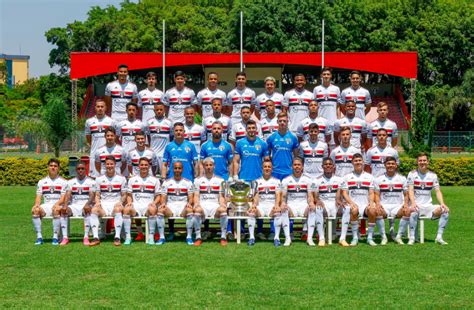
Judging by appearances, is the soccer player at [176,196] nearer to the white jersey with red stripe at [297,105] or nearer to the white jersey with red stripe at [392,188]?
the white jersey with red stripe at [297,105]

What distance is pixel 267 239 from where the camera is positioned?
11.9m

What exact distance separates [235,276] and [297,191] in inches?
128

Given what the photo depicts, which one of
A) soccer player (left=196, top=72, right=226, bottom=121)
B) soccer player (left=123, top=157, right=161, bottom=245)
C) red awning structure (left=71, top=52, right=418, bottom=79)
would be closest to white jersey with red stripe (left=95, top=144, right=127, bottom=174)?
soccer player (left=123, top=157, right=161, bottom=245)

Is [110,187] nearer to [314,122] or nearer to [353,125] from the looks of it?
[314,122]

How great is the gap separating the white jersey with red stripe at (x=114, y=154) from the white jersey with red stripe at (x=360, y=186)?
347cm

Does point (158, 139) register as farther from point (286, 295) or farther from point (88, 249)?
point (286, 295)

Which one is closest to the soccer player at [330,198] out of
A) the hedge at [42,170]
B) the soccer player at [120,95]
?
the soccer player at [120,95]

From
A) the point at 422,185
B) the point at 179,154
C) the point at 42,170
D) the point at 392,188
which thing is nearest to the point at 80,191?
the point at 179,154

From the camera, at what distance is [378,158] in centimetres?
1200

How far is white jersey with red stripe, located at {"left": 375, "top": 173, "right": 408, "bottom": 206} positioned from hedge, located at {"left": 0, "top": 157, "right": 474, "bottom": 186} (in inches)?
567

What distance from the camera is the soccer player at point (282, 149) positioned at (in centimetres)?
1200

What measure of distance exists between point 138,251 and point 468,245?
470 centimetres

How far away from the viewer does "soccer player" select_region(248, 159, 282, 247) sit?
444 inches

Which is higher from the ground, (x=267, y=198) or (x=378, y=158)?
(x=378, y=158)
